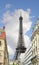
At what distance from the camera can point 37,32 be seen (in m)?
66.4

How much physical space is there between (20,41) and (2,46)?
13122cm

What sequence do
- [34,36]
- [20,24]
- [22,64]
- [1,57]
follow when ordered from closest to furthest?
[1,57], [34,36], [22,64], [20,24]

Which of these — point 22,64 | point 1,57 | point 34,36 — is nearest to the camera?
point 1,57

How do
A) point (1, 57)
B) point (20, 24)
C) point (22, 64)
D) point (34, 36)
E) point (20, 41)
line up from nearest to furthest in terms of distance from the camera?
point (1, 57) < point (34, 36) < point (22, 64) < point (20, 24) < point (20, 41)

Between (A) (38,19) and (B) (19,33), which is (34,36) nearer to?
(A) (38,19)

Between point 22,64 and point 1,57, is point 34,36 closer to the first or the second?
point 1,57

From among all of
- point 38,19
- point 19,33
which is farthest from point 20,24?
point 38,19

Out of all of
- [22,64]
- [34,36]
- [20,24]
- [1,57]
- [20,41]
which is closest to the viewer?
[1,57]

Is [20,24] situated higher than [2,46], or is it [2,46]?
[20,24]

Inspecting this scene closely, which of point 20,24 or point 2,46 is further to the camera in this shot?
point 20,24

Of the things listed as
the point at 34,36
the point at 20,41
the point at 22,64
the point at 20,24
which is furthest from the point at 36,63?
the point at 20,41

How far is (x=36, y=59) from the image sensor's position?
66.1 metres

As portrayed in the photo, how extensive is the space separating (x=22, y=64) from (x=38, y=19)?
104 m

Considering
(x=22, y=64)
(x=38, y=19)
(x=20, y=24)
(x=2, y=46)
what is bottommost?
(x=22, y=64)
